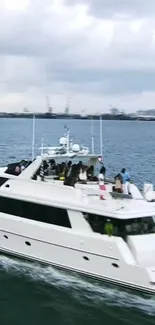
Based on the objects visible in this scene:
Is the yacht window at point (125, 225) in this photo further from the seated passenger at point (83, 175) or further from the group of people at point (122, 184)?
the seated passenger at point (83, 175)

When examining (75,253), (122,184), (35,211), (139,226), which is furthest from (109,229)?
(35,211)

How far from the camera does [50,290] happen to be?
54.9 ft

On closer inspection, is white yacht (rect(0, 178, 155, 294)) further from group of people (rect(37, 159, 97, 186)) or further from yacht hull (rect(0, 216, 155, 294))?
group of people (rect(37, 159, 97, 186))

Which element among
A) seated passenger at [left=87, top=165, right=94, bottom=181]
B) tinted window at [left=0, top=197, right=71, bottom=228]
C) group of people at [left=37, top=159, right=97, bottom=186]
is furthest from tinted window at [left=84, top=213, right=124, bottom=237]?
seated passenger at [left=87, top=165, right=94, bottom=181]

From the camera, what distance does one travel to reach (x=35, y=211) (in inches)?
740

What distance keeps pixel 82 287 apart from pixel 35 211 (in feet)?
11.1

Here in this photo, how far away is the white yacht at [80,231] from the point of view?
53.2 feet

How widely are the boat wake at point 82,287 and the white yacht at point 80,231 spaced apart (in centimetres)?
28

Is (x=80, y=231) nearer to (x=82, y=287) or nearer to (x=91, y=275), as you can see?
(x=91, y=275)

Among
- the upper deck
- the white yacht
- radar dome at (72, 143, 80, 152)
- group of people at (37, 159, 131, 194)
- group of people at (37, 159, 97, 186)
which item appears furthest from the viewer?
radar dome at (72, 143, 80, 152)

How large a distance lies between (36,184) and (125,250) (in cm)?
462

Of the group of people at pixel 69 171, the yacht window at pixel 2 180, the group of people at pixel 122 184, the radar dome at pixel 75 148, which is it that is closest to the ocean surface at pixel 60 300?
the yacht window at pixel 2 180

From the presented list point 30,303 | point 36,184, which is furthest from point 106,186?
point 30,303

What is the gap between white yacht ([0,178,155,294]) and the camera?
1622 centimetres
